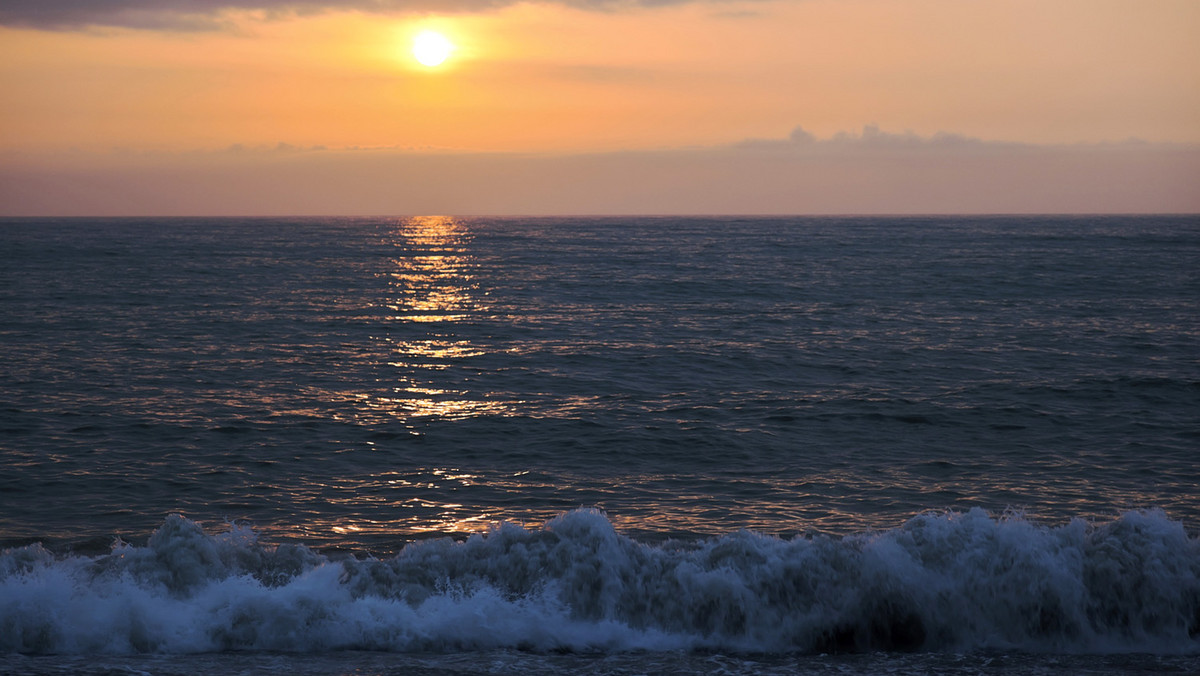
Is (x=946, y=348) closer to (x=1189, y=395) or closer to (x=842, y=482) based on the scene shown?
(x=1189, y=395)

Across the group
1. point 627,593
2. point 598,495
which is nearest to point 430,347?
point 598,495

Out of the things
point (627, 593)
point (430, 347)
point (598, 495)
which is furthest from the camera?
point (430, 347)

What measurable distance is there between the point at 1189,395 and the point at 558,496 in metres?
14.9

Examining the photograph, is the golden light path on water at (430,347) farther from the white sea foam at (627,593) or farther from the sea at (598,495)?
the white sea foam at (627,593)

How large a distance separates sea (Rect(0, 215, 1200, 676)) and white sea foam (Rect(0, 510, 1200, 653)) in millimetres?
31

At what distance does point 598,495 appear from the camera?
43.2 ft

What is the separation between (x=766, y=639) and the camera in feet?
29.1

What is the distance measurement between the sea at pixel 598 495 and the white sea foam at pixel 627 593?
0.10 ft

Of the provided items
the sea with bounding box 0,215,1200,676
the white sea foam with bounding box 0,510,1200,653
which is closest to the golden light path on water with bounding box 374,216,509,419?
the sea with bounding box 0,215,1200,676

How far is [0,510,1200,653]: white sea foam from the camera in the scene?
340 inches

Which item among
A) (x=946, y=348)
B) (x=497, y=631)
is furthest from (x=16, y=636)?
(x=946, y=348)

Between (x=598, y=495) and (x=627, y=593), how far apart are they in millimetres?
3895

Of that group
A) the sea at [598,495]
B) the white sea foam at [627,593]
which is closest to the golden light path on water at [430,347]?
the sea at [598,495]

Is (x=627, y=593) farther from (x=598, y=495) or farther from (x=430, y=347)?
(x=430, y=347)
